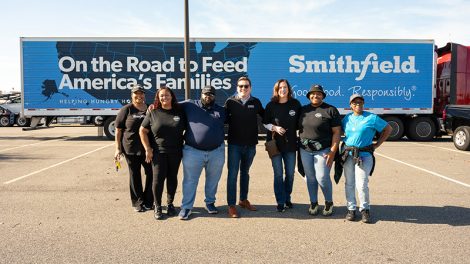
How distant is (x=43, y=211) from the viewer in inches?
190

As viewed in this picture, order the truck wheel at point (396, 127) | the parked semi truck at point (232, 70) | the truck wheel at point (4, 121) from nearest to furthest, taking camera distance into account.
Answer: the parked semi truck at point (232, 70) < the truck wheel at point (396, 127) < the truck wheel at point (4, 121)

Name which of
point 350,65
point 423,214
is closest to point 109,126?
point 350,65

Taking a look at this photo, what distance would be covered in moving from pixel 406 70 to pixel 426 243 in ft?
37.5

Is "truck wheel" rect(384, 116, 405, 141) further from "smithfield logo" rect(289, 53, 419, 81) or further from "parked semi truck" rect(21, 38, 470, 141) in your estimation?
"smithfield logo" rect(289, 53, 419, 81)

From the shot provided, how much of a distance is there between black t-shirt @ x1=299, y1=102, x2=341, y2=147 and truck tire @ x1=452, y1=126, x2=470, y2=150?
825 centimetres

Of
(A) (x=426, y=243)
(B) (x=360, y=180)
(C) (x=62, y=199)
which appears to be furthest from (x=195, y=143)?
(A) (x=426, y=243)

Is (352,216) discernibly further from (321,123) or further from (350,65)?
(350,65)

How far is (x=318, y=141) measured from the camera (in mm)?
4512

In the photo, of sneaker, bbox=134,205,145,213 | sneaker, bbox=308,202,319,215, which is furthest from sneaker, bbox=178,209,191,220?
sneaker, bbox=308,202,319,215

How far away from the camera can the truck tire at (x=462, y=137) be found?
10656mm

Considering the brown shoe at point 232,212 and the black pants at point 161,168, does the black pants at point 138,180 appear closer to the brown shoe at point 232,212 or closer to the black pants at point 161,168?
the black pants at point 161,168

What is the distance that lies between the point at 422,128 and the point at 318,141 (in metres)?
11.3

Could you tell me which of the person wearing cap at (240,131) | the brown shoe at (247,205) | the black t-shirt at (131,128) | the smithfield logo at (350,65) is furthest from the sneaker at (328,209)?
the smithfield logo at (350,65)

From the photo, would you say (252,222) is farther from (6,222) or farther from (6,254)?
(6,222)
